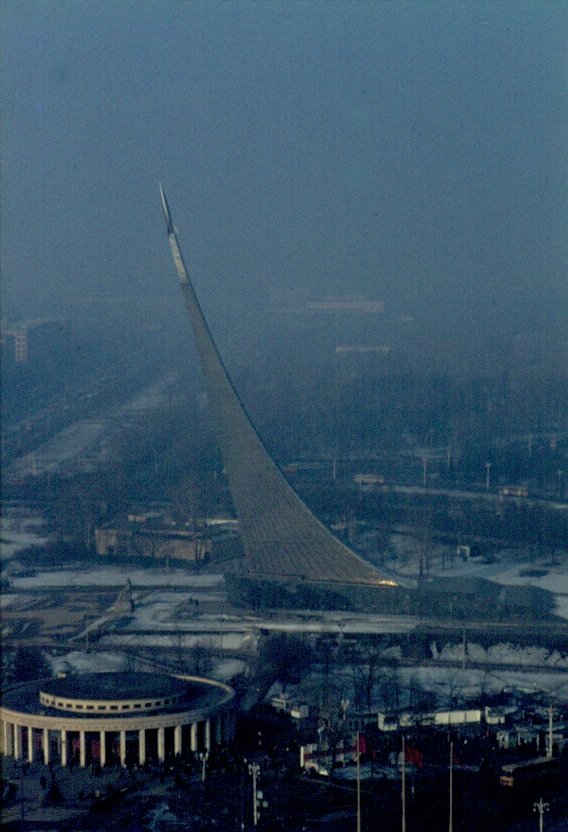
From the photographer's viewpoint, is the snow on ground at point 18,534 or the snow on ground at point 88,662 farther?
the snow on ground at point 18,534

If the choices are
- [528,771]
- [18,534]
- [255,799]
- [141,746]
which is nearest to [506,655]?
[528,771]

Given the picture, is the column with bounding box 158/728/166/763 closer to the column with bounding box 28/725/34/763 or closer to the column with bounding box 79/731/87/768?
the column with bounding box 79/731/87/768

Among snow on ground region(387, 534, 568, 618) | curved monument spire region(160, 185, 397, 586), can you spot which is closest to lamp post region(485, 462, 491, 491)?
snow on ground region(387, 534, 568, 618)

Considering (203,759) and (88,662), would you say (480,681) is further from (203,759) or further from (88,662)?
(88,662)

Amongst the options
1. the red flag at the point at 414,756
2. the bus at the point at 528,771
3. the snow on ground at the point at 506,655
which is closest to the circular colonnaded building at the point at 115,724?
the red flag at the point at 414,756

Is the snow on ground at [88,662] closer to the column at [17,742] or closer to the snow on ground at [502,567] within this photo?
the column at [17,742]

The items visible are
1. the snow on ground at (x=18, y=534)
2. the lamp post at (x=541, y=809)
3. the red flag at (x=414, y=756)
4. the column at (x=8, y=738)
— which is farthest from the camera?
the snow on ground at (x=18, y=534)

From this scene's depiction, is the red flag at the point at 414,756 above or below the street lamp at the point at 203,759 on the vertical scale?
above

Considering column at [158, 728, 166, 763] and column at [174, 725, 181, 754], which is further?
column at [174, 725, 181, 754]
